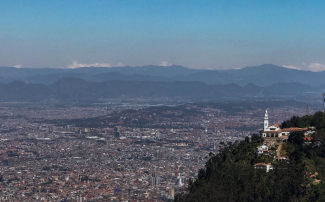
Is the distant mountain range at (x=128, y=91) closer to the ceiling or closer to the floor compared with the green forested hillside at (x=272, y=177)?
closer to the ceiling

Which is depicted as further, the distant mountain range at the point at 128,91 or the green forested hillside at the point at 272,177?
the distant mountain range at the point at 128,91

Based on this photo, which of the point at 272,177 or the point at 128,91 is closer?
the point at 272,177

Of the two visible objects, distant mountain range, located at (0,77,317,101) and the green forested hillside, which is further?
distant mountain range, located at (0,77,317,101)

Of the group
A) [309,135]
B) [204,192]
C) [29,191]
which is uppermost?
[309,135]

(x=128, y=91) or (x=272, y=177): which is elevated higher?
(x=128, y=91)

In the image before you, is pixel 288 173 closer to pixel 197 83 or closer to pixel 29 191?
pixel 29 191

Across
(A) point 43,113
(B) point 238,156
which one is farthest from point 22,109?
(B) point 238,156

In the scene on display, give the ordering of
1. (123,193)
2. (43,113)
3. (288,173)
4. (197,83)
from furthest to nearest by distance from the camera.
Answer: (197,83) → (43,113) → (123,193) → (288,173)

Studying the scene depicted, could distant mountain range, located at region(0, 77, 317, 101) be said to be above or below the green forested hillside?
above
